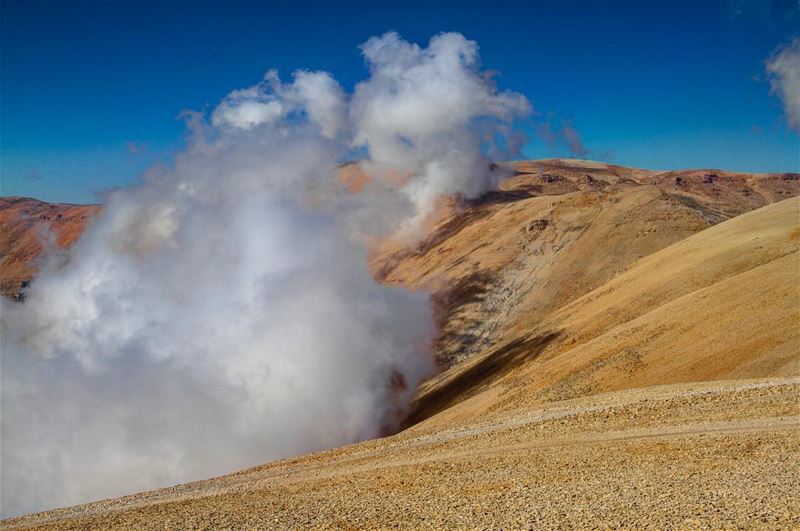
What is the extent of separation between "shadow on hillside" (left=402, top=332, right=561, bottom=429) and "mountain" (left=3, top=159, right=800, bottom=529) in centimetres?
22

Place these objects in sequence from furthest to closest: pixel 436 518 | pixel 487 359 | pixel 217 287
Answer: pixel 217 287, pixel 487 359, pixel 436 518

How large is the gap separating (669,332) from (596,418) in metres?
13.0

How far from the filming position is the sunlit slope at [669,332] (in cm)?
2928

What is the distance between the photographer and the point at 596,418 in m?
22.2

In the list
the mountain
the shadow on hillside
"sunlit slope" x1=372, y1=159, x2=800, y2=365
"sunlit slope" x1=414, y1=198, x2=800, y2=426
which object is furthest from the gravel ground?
"sunlit slope" x1=372, y1=159, x2=800, y2=365

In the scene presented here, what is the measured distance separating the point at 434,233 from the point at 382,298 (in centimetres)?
4732

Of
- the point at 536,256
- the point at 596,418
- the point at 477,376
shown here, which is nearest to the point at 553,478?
the point at 596,418

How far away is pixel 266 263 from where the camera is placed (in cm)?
9662

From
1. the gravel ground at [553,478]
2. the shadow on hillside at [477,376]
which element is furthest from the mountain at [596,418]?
the shadow on hillside at [477,376]

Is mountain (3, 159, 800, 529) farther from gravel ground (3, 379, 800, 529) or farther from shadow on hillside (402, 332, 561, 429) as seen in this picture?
shadow on hillside (402, 332, 561, 429)

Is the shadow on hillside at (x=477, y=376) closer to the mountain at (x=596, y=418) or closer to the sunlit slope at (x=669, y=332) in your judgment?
the sunlit slope at (x=669, y=332)

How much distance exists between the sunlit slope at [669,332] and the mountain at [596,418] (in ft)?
0.45

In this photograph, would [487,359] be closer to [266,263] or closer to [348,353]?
[348,353]

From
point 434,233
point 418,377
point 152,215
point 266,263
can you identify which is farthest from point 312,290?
point 152,215
